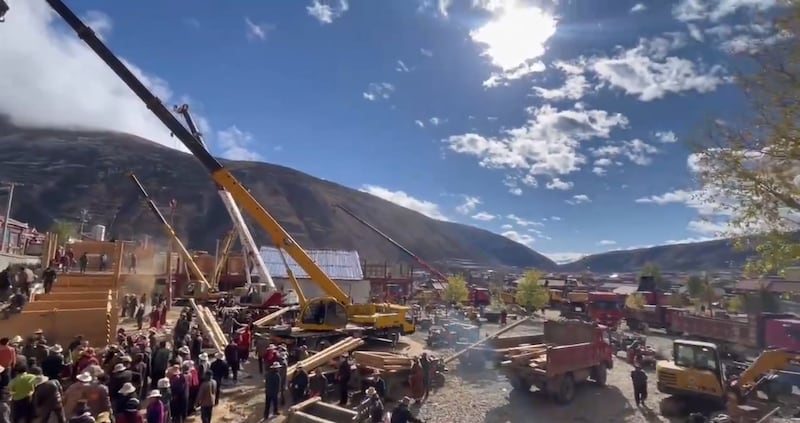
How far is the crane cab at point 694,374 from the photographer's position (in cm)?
1395

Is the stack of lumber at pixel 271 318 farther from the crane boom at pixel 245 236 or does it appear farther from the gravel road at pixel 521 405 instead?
the gravel road at pixel 521 405

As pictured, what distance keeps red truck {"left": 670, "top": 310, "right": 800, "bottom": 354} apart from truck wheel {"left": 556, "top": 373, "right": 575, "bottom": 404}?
50.4 ft

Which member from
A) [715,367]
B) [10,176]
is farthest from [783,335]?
[10,176]

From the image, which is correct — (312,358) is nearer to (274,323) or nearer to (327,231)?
(274,323)

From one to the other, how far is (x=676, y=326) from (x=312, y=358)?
2819 cm

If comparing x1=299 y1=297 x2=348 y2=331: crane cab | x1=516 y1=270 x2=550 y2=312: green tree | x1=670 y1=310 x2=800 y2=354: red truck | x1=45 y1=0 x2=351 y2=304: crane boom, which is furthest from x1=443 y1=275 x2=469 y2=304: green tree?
x1=299 y1=297 x2=348 y2=331: crane cab

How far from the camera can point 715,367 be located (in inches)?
558

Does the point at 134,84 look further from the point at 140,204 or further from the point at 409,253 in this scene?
the point at 140,204

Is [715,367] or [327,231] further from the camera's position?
[327,231]

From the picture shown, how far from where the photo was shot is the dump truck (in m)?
15.0

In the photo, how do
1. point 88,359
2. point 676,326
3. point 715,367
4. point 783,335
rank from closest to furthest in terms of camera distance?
point 88,359
point 715,367
point 783,335
point 676,326

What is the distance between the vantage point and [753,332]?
26328 mm

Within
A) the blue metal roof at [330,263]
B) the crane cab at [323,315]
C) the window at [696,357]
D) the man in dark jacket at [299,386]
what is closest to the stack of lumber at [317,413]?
the man in dark jacket at [299,386]

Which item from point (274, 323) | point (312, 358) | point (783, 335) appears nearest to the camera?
point (312, 358)
